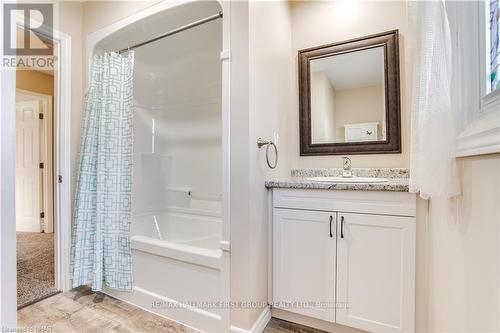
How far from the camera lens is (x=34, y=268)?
246 centimetres

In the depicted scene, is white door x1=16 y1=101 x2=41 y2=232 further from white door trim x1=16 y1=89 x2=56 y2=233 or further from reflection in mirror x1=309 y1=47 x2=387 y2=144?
reflection in mirror x1=309 y1=47 x2=387 y2=144

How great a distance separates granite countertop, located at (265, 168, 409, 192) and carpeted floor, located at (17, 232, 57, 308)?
6.72 feet

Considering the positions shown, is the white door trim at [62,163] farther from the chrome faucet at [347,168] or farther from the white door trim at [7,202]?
the chrome faucet at [347,168]

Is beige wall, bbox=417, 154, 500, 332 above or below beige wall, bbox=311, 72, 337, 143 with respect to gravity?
below

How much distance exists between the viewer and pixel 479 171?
2.40 feet

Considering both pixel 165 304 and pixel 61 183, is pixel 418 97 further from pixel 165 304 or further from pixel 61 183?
Result: pixel 61 183

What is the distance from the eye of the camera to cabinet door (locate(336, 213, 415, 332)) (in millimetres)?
1333

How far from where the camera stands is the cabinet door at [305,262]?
1.50 meters

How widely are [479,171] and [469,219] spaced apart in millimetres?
163

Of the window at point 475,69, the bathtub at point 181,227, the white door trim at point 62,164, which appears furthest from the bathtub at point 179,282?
the window at point 475,69

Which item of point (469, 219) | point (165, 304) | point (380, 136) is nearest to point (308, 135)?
point (380, 136)

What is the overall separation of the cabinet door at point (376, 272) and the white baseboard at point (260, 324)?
450mm

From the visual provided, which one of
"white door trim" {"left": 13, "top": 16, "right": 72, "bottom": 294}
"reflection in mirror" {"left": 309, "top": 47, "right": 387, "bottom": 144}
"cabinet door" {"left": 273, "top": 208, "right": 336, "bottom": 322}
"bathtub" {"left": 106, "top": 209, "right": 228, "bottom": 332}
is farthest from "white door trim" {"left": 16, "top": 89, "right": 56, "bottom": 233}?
"reflection in mirror" {"left": 309, "top": 47, "right": 387, "bottom": 144}

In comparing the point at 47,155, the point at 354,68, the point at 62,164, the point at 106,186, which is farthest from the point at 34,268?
the point at 354,68
